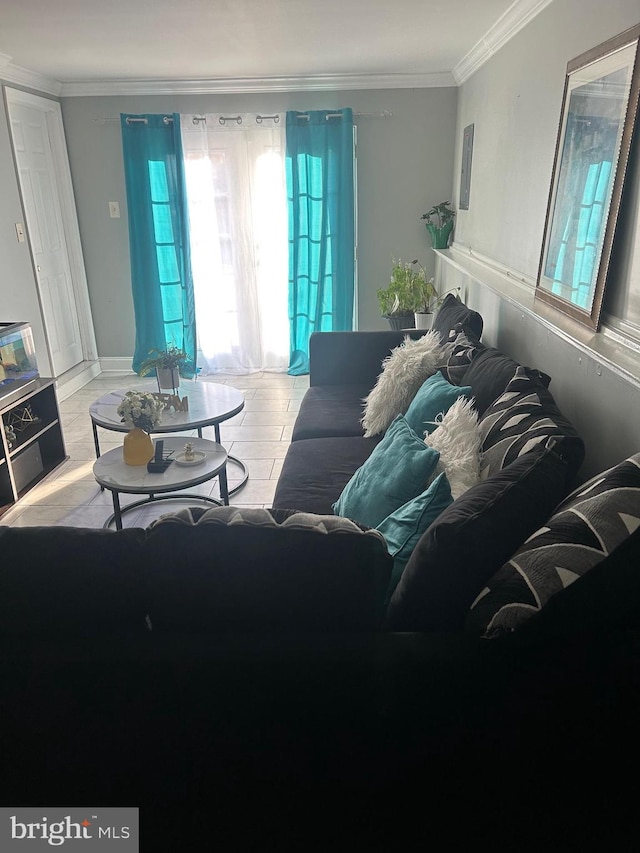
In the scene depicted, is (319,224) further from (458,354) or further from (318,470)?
(318,470)

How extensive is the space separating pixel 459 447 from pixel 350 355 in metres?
1.85

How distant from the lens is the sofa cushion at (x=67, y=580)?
3.59 feet

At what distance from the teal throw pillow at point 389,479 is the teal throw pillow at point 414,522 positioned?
0.21 meters

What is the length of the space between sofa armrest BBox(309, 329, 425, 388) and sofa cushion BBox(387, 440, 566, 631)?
2291 millimetres

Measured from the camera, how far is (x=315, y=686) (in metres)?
1.03

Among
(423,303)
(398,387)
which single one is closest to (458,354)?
(398,387)

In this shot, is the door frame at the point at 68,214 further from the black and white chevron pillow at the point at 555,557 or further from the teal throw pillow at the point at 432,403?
the black and white chevron pillow at the point at 555,557

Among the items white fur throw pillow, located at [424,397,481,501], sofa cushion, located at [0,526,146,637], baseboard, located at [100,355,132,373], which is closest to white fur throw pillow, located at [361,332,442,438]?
white fur throw pillow, located at [424,397,481,501]

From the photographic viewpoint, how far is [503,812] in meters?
1.11

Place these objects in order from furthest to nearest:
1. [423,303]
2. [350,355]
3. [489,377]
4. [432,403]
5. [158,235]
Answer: [158,235] < [423,303] < [350,355] < [432,403] < [489,377]

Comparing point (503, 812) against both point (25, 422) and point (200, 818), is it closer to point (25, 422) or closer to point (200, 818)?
point (200, 818)

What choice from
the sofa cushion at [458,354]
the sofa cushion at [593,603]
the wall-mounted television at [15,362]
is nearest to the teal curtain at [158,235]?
the wall-mounted television at [15,362]

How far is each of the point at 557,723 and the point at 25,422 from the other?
316cm

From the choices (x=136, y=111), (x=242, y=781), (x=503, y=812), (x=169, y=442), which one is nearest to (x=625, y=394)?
(x=503, y=812)
